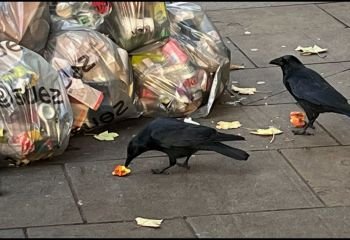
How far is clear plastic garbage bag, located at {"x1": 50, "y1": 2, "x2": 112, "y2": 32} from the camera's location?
6277 mm

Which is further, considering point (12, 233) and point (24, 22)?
point (24, 22)

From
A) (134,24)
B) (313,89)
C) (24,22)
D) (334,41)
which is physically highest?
(24,22)

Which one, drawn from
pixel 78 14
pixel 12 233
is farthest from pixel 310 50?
pixel 12 233

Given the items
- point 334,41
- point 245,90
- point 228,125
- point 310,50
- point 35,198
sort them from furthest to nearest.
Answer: point 334,41
point 310,50
point 245,90
point 228,125
point 35,198

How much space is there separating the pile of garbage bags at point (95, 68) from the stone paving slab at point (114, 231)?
92 centimetres

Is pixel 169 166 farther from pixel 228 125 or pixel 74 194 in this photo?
pixel 228 125

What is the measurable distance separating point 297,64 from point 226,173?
4.02 feet

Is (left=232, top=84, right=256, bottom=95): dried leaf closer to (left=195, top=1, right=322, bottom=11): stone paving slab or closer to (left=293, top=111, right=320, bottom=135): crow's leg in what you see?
(left=293, top=111, right=320, bottom=135): crow's leg

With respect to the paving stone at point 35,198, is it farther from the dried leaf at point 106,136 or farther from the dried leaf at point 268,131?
the dried leaf at point 268,131

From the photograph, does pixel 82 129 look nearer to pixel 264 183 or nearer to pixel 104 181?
pixel 104 181

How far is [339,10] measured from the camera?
933 cm

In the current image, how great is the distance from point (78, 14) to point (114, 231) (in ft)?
7.33

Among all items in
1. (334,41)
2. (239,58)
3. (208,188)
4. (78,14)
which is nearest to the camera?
(208,188)

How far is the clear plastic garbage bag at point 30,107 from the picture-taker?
546cm
